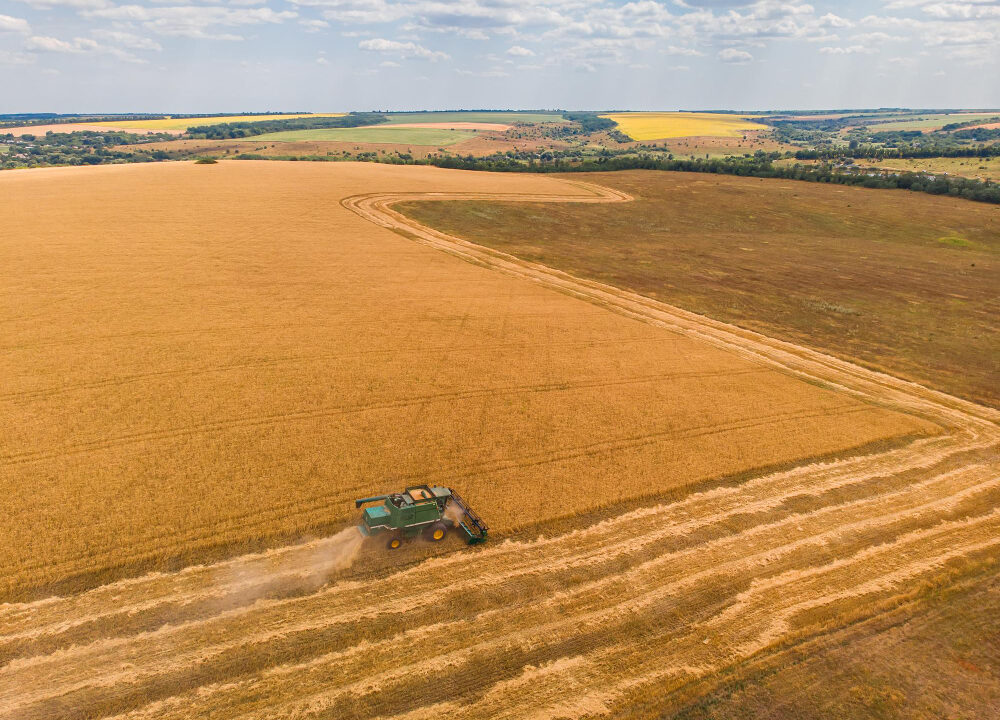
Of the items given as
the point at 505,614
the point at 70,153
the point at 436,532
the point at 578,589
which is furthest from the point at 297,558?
the point at 70,153

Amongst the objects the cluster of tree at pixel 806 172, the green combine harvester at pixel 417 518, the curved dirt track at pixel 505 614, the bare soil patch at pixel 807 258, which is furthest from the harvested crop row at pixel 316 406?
the cluster of tree at pixel 806 172

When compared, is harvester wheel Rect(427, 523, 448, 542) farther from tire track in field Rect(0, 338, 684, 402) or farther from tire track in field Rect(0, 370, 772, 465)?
tire track in field Rect(0, 338, 684, 402)

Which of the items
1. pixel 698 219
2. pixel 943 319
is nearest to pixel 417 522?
pixel 943 319

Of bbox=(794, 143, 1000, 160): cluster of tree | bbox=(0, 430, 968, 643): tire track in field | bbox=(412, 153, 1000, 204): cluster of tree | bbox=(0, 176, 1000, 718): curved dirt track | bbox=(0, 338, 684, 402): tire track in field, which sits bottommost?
bbox=(0, 176, 1000, 718): curved dirt track

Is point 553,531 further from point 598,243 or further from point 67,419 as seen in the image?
point 598,243

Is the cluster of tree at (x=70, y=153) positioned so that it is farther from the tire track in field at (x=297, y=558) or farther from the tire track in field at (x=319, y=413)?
the tire track in field at (x=297, y=558)

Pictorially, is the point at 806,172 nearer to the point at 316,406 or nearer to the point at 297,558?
the point at 316,406

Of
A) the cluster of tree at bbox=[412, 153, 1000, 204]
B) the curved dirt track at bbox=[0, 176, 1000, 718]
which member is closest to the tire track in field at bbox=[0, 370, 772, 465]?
the curved dirt track at bbox=[0, 176, 1000, 718]
